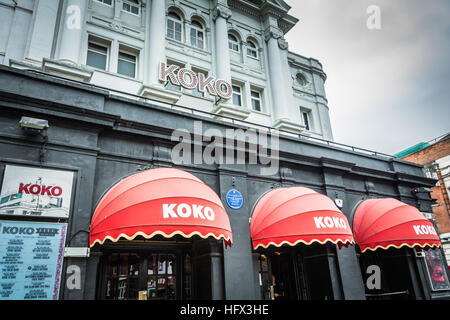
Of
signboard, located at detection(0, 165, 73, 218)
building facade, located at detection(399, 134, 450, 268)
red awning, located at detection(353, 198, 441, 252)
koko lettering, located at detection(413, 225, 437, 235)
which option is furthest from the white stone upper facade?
building facade, located at detection(399, 134, 450, 268)

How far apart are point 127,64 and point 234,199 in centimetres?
769

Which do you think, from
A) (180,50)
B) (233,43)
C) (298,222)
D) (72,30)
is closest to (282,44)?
(233,43)

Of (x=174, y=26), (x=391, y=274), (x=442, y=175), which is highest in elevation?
(x=174, y=26)

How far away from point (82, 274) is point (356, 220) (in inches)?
371

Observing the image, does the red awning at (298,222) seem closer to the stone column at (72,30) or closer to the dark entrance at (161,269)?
the dark entrance at (161,269)

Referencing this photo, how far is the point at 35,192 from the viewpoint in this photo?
261 inches

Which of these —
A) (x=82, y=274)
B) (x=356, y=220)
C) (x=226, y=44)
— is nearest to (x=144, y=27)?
(x=226, y=44)

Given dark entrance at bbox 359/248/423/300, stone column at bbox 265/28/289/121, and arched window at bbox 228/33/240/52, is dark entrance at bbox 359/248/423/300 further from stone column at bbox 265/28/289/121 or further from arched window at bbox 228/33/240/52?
arched window at bbox 228/33/240/52

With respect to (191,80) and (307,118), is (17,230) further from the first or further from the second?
(307,118)

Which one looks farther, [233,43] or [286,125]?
[233,43]

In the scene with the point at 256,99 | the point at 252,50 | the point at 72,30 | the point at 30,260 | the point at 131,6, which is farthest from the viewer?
the point at 252,50

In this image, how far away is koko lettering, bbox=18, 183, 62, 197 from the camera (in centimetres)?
655

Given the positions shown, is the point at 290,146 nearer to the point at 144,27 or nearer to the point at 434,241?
the point at 434,241

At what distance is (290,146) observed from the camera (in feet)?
36.7
